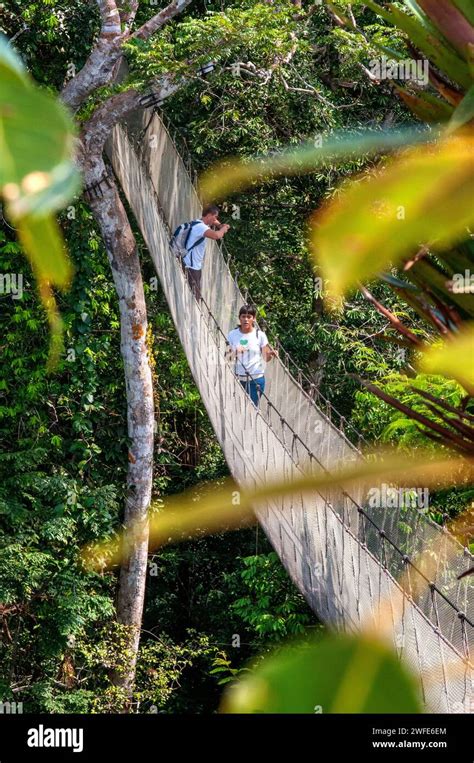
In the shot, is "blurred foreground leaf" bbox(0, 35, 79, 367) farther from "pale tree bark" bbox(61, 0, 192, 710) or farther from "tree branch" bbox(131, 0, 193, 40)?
"tree branch" bbox(131, 0, 193, 40)

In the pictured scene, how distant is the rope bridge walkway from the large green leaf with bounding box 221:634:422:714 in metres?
1.94

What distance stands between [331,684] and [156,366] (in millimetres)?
8257

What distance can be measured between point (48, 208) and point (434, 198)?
63 millimetres

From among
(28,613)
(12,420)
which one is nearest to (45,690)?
(28,613)

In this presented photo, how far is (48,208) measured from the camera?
16 centimetres

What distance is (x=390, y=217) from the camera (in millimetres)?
183

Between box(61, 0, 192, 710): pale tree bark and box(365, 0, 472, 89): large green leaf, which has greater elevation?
box(61, 0, 192, 710): pale tree bark

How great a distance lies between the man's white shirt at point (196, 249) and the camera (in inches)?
219

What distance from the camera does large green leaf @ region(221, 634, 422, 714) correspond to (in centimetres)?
18

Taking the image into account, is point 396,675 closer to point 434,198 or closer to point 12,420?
point 434,198

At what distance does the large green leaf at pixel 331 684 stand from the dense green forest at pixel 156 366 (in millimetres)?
6202

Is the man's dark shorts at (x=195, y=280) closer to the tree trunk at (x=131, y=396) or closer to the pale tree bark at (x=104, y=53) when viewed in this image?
the pale tree bark at (x=104, y=53)
